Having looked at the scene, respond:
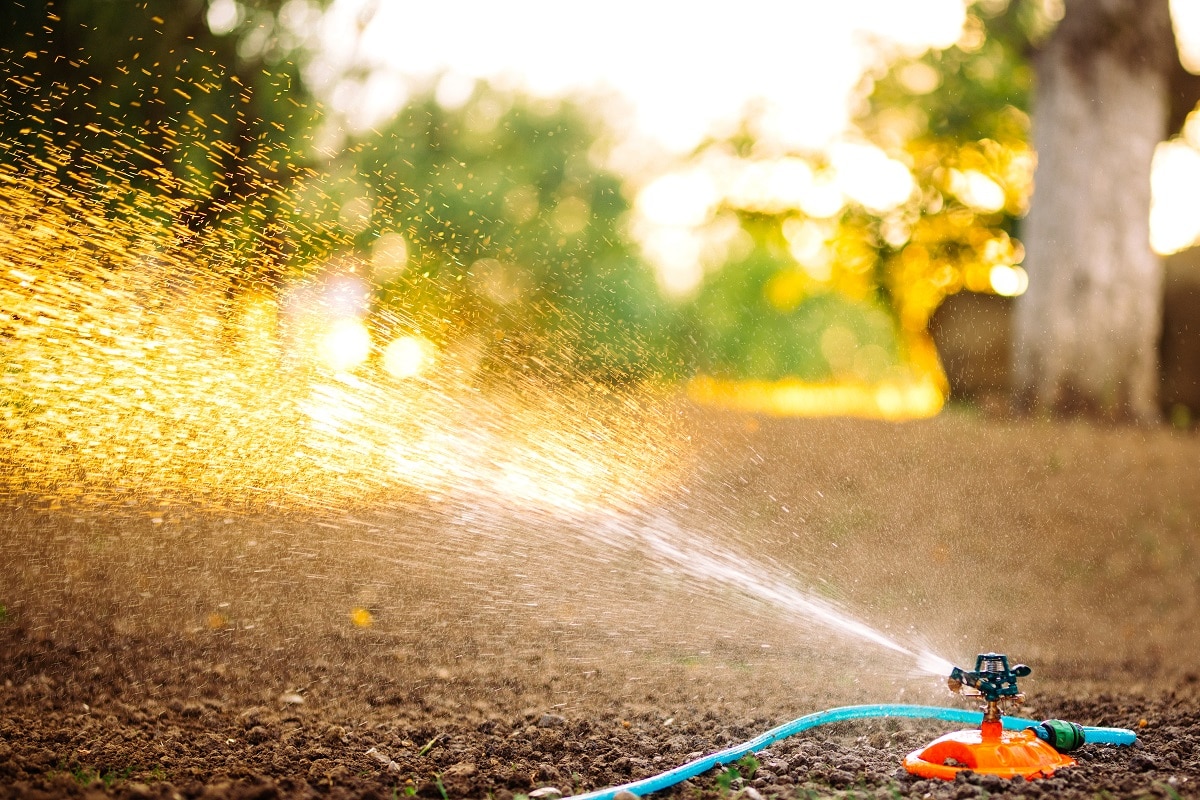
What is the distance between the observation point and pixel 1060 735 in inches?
124

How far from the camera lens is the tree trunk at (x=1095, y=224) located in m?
8.95

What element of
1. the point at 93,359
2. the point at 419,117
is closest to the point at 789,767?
the point at 93,359

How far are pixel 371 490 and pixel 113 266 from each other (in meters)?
1.93

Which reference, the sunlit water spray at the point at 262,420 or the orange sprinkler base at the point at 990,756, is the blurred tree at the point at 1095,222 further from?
the orange sprinkler base at the point at 990,756

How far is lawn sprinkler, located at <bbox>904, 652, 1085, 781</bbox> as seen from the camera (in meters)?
2.98

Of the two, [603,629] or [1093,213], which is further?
[1093,213]

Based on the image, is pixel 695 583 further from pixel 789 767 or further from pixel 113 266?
pixel 113 266

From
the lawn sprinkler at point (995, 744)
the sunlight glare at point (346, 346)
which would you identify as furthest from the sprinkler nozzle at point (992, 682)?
the sunlight glare at point (346, 346)

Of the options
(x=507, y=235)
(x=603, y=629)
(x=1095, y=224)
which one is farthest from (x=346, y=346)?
(x=507, y=235)

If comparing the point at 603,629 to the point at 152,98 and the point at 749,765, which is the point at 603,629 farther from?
the point at 152,98

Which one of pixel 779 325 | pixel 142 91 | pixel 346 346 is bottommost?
pixel 346 346

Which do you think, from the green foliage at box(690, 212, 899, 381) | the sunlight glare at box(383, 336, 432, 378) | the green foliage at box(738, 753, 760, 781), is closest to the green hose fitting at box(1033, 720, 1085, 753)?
the green foliage at box(738, 753, 760, 781)

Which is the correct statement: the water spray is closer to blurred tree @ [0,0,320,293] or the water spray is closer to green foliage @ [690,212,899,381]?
blurred tree @ [0,0,320,293]

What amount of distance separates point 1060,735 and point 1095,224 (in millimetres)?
6946
